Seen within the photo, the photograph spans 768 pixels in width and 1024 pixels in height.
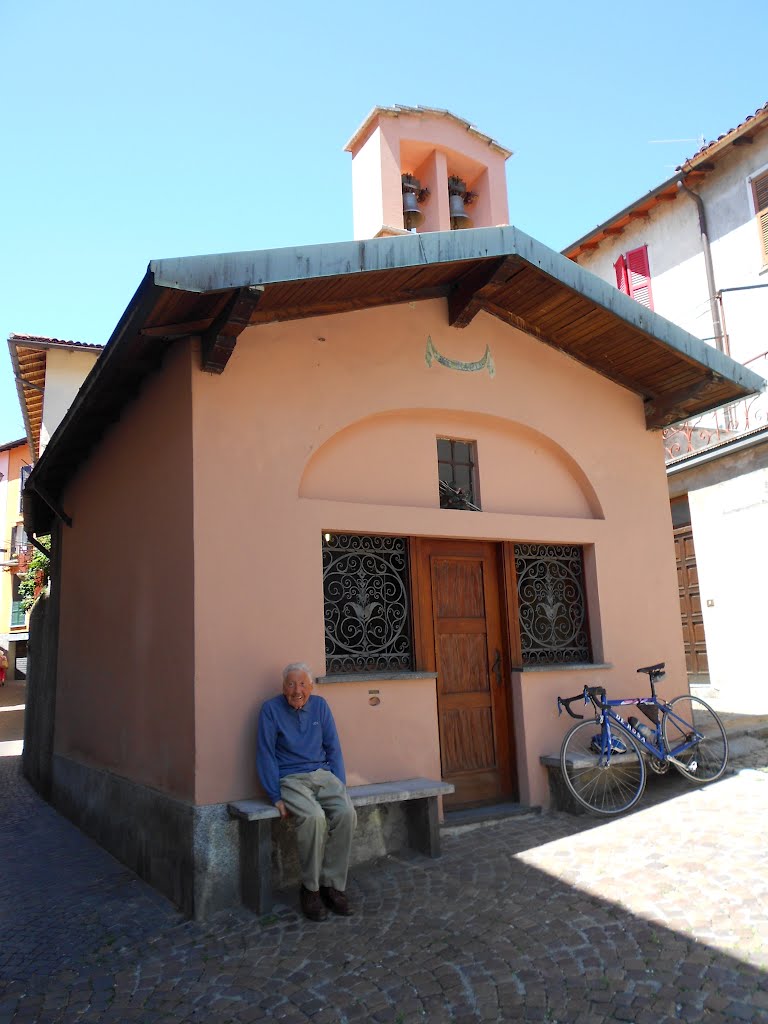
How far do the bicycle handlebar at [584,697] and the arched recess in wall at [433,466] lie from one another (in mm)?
1638

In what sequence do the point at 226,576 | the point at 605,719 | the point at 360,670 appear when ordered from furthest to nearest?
1. the point at 605,719
2. the point at 360,670
3. the point at 226,576

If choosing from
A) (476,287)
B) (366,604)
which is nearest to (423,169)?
(476,287)

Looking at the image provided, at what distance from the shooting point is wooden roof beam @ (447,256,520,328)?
6.25 m

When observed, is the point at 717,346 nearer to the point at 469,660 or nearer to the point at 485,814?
the point at 469,660

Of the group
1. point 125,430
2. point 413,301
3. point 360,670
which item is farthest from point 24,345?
point 360,670

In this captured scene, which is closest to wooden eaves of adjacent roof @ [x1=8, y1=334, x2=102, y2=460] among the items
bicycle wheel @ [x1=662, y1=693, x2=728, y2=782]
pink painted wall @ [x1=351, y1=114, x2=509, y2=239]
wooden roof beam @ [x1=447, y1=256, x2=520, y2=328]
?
pink painted wall @ [x1=351, y1=114, x2=509, y2=239]

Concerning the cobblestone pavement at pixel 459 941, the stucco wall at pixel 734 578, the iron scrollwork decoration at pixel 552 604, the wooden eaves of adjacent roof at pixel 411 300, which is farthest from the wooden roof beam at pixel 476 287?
the stucco wall at pixel 734 578

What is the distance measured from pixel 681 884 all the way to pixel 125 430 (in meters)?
5.57

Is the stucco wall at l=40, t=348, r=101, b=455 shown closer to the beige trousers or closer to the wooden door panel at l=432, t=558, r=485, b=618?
the wooden door panel at l=432, t=558, r=485, b=618

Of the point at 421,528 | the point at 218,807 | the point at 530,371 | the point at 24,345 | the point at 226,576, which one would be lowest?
the point at 218,807

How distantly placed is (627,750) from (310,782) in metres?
2.98

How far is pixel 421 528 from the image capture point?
6387mm

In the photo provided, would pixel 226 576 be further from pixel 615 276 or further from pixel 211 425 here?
pixel 615 276

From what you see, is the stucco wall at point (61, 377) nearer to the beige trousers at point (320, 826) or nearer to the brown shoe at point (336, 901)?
the beige trousers at point (320, 826)
